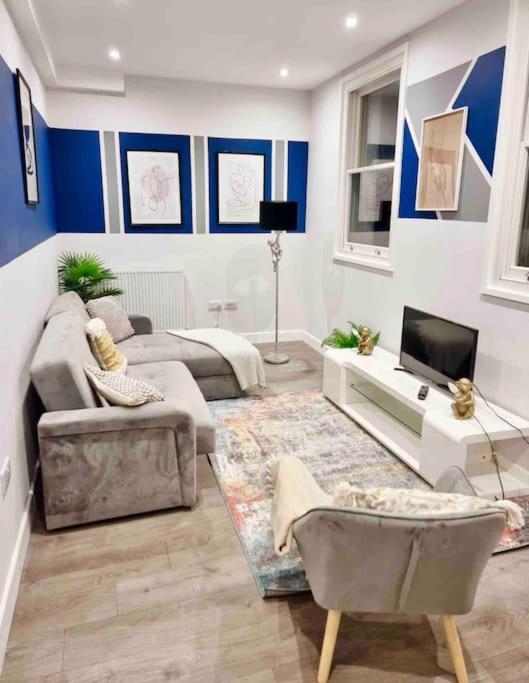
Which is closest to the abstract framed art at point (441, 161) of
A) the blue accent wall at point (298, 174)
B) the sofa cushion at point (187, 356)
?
the sofa cushion at point (187, 356)

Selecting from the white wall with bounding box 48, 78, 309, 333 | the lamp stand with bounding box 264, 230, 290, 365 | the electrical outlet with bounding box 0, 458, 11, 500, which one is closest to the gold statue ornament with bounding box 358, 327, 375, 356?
the lamp stand with bounding box 264, 230, 290, 365

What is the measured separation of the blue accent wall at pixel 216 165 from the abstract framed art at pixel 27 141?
6.83 ft

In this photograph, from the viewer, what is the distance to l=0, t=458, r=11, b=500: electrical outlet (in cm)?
199

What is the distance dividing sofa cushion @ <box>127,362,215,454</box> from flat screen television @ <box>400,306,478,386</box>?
1513 millimetres

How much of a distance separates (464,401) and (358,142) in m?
3.02

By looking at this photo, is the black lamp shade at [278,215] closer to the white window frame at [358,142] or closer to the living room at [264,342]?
the living room at [264,342]

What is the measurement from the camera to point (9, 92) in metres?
2.77

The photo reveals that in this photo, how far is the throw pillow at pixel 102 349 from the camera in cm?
334

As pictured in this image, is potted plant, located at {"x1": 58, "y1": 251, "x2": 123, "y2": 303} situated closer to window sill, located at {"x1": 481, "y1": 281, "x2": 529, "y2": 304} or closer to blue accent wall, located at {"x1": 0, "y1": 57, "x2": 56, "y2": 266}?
blue accent wall, located at {"x1": 0, "y1": 57, "x2": 56, "y2": 266}

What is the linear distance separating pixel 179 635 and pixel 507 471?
2049 millimetres

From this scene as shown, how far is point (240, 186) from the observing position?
5500mm

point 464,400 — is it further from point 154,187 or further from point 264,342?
point 154,187

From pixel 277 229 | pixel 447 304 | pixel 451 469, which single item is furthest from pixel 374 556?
pixel 277 229

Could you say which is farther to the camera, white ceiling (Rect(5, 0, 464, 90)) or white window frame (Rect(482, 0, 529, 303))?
white ceiling (Rect(5, 0, 464, 90))
